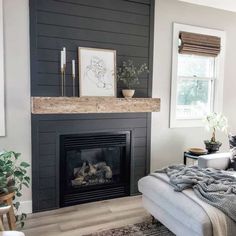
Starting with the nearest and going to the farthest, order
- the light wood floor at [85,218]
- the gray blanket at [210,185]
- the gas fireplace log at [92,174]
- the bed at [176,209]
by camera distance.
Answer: the bed at [176,209] → the gray blanket at [210,185] → the light wood floor at [85,218] → the gas fireplace log at [92,174]

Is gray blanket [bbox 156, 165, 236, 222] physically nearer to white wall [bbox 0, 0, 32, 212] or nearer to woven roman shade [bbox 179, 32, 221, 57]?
white wall [bbox 0, 0, 32, 212]

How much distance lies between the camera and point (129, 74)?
3.15m

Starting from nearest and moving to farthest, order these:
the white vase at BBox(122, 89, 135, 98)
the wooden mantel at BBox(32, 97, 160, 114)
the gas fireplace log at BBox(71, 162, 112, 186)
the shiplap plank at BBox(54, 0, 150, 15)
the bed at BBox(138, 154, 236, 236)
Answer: the bed at BBox(138, 154, 236, 236) → the wooden mantel at BBox(32, 97, 160, 114) → the shiplap plank at BBox(54, 0, 150, 15) → the white vase at BBox(122, 89, 135, 98) → the gas fireplace log at BBox(71, 162, 112, 186)

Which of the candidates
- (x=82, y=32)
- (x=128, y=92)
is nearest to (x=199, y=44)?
(x=128, y=92)

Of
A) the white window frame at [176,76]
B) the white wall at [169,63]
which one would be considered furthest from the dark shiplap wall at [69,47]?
the white window frame at [176,76]

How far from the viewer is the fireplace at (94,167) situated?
3053 mm

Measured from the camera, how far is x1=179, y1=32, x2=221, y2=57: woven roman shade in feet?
11.5

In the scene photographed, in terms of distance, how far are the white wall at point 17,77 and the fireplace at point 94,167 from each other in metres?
0.44

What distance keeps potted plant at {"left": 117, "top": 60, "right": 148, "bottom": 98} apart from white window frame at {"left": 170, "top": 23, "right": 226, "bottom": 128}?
574 millimetres

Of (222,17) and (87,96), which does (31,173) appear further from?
(222,17)

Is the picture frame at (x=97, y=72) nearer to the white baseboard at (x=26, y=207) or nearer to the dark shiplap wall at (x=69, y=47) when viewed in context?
the dark shiplap wall at (x=69, y=47)

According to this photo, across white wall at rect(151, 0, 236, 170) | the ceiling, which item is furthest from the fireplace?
the ceiling

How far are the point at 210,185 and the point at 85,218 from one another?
1367 millimetres

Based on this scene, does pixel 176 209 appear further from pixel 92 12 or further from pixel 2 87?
pixel 92 12
